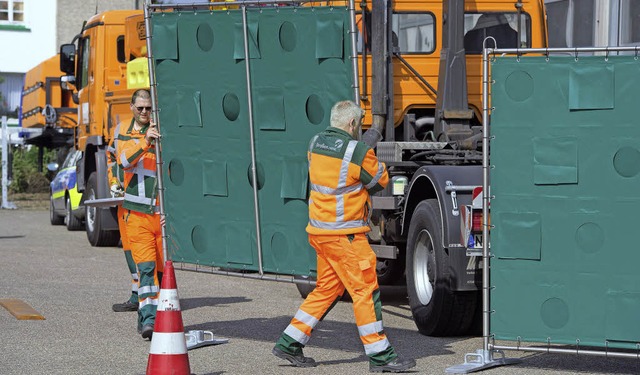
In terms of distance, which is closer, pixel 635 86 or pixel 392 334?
pixel 635 86

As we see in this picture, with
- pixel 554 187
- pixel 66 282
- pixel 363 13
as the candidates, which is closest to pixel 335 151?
pixel 554 187

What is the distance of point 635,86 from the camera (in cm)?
861

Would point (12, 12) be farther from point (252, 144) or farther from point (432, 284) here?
point (252, 144)

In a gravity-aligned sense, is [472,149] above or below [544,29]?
below

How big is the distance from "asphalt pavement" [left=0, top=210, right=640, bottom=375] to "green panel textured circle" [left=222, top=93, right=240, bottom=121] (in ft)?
5.62

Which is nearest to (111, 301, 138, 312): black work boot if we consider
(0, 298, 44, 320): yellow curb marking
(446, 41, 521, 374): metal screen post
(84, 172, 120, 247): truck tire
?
(0, 298, 44, 320): yellow curb marking

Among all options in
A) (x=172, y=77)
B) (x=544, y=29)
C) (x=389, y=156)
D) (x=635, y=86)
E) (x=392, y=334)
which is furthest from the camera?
(x=544, y=29)

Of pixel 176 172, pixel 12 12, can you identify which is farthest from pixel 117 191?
pixel 12 12

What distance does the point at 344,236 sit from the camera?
9.01 m

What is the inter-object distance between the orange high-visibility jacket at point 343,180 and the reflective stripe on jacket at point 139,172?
2.00 meters

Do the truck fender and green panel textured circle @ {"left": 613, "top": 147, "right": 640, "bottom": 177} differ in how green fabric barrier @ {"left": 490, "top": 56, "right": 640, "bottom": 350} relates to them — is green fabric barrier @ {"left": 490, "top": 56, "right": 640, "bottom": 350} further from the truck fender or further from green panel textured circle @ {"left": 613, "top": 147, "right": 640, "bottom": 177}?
the truck fender

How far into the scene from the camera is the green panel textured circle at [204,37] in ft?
33.0

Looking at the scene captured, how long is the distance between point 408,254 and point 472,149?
1052 millimetres

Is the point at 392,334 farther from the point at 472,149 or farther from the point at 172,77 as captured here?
the point at 172,77
